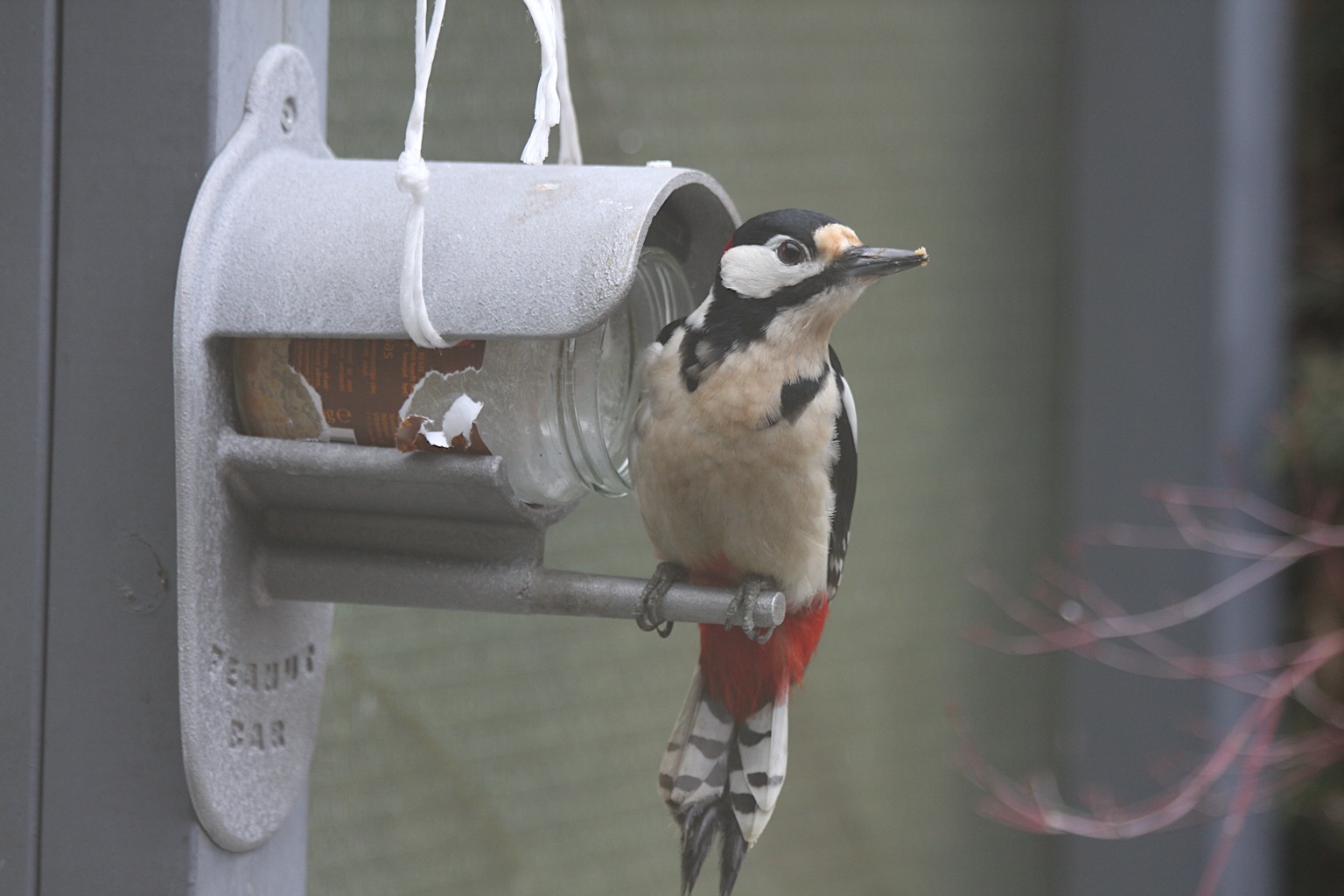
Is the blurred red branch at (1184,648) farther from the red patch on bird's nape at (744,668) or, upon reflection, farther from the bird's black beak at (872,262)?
the bird's black beak at (872,262)

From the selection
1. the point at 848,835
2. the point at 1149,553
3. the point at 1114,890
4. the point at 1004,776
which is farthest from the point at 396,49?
the point at 1114,890

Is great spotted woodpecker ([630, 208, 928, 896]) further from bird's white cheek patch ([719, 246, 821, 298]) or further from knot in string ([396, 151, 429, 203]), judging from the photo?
knot in string ([396, 151, 429, 203])

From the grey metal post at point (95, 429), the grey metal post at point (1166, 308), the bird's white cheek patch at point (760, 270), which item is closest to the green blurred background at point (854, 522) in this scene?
the grey metal post at point (1166, 308)

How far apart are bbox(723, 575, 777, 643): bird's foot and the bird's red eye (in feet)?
0.77

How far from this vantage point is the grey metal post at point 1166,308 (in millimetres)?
2199

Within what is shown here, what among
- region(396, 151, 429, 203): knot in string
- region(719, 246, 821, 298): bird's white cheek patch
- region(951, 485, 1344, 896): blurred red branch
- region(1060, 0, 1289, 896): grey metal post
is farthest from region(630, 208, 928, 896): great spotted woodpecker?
region(1060, 0, 1289, 896): grey metal post

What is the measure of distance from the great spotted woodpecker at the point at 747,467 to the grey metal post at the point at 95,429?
33cm

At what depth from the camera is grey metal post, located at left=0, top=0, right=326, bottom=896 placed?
2.73 ft

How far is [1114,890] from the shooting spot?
7.82 feet

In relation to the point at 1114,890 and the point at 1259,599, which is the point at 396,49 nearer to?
the point at 1259,599

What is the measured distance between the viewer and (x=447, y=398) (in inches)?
31.4

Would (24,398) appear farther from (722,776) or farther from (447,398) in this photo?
(722,776)

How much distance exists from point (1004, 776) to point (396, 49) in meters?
1.75

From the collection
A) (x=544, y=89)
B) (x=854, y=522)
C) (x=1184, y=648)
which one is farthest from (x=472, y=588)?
(x=1184, y=648)
